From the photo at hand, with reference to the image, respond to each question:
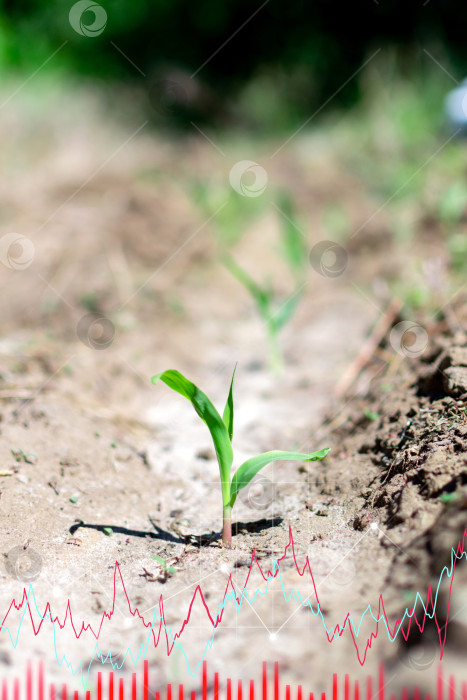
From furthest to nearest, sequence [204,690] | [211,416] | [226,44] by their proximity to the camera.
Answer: [226,44] → [211,416] → [204,690]

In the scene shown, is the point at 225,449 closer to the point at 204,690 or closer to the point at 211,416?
the point at 211,416

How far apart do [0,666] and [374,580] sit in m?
Answer: 0.66

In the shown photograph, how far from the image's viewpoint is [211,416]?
3.94 ft

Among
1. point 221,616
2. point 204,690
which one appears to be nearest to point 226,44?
point 221,616

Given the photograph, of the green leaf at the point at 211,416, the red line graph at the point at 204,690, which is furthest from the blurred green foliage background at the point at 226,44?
Answer: the red line graph at the point at 204,690

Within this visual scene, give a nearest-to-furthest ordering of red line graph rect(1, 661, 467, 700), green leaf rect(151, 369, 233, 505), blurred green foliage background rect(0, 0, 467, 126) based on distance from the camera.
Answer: red line graph rect(1, 661, 467, 700) → green leaf rect(151, 369, 233, 505) → blurred green foliage background rect(0, 0, 467, 126)

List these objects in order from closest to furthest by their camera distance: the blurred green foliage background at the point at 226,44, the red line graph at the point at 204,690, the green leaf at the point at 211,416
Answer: the red line graph at the point at 204,690 → the green leaf at the point at 211,416 → the blurred green foliage background at the point at 226,44

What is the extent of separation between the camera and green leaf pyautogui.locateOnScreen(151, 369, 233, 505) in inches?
47.2

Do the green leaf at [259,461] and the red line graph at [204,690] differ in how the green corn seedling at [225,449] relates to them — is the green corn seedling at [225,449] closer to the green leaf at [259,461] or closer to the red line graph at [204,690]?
the green leaf at [259,461]

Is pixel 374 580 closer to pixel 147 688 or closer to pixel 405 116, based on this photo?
pixel 147 688

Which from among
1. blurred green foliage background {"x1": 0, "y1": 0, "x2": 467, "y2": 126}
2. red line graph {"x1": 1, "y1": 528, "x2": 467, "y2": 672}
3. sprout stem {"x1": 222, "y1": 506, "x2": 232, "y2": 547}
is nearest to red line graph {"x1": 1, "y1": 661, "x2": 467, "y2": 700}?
red line graph {"x1": 1, "y1": 528, "x2": 467, "y2": 672}

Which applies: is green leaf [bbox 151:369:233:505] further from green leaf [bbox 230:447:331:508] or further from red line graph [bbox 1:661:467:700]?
red line graph [bbox 1:661:467:700]

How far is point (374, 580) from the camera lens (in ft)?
3.45

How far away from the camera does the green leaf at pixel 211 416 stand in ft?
3.93
